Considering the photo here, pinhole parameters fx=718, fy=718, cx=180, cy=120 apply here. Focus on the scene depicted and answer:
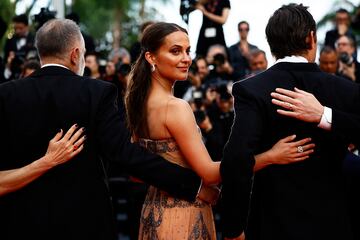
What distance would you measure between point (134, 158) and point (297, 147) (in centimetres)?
84

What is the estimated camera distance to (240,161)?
3.60 metres

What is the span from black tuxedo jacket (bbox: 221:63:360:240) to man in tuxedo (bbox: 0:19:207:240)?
1.85 feet

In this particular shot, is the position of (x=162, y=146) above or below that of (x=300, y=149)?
below

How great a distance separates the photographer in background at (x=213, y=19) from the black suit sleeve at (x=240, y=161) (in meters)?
6.01

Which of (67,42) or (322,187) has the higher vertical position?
(67,42)

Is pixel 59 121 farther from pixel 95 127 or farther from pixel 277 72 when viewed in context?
pixel 277 72

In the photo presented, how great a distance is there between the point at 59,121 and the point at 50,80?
0.23 meters

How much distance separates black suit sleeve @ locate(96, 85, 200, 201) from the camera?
3650 mm

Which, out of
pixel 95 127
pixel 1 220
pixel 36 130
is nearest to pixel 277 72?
pixel 95 127

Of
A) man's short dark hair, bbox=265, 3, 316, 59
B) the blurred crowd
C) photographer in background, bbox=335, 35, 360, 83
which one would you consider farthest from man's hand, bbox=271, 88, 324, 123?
photographer in background, bbox=335, 35, 360, 83

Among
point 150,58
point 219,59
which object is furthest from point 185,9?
point 150,58

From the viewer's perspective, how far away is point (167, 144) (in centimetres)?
400

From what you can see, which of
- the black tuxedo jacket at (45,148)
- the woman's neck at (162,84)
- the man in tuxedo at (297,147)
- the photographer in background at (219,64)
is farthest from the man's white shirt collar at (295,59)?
the photographer in background at (219,64)

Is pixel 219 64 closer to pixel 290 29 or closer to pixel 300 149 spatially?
pixel 290 29
